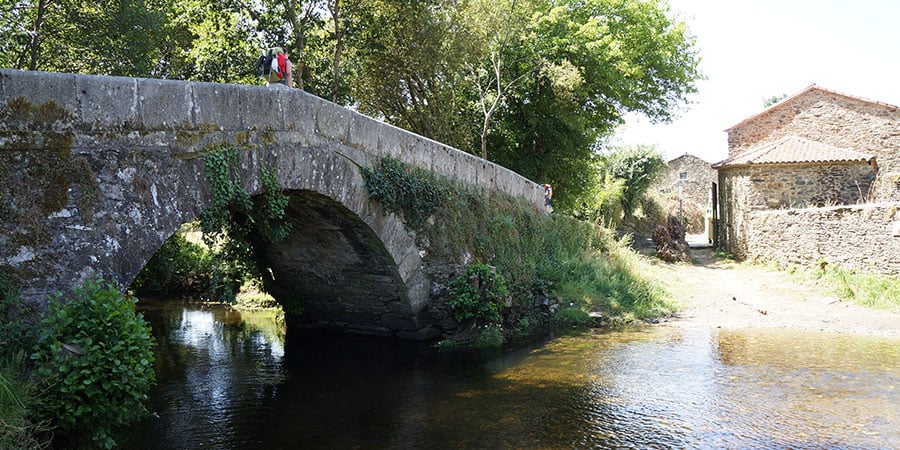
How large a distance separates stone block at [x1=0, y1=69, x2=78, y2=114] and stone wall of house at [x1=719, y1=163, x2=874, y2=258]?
66.0ft

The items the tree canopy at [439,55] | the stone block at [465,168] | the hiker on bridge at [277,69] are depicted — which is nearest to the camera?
the hiker on bridge at [277,69]

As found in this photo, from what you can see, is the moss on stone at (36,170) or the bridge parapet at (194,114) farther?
the bridge parapet at (194,114)

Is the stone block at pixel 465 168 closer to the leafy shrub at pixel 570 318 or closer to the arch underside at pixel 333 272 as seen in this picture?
the arch underside at pixel 333 272

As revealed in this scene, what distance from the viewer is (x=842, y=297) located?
14688 mm

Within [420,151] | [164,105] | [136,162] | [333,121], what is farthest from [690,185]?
[136,162]

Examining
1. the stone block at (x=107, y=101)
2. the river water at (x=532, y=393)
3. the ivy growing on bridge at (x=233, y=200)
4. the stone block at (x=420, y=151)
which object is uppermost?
the stone block at (x=420, y=151)

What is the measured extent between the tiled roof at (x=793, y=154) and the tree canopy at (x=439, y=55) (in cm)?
398

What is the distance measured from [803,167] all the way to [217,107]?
20.5 metres

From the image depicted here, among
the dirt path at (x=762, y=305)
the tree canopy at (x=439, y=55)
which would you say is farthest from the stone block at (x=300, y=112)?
the dirt path at (x=762, y=305)

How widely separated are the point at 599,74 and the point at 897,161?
429 inches

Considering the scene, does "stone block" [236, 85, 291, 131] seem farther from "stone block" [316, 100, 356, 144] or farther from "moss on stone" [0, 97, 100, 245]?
"moss on stone" [0, 97, 100, 245]

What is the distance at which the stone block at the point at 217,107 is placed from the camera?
20.4ft

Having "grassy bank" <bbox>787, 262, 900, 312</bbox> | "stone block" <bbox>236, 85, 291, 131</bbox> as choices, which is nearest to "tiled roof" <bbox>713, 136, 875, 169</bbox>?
"grassy bank" <bbox>787, 262, 900, 312</bbox>

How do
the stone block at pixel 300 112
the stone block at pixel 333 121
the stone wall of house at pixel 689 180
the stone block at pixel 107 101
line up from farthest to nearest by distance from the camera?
1. the stone wall of house at pixel 689 180
2. the stone block at pixel 333 121
3. the stone block at pixel 300 112
4. the stone block at pixel 107 101
